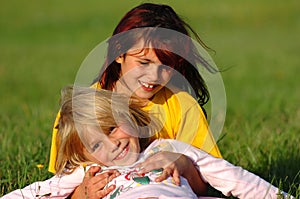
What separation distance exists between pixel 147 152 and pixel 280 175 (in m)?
1.11

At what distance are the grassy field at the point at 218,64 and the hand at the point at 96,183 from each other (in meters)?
0.60

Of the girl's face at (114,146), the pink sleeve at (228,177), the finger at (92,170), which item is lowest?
the pink sleeve at (228,177)

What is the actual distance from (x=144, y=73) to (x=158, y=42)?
7.2 inches

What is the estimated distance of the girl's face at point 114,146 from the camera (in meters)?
3.26

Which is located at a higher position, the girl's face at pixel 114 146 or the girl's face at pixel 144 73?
the girl's face at pixel 144 73

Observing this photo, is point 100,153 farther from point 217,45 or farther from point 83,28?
point 83,28

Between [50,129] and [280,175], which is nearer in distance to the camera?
[280,175]

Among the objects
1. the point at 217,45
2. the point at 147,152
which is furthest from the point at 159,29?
the point at 217,45

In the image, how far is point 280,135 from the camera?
15.9 ft

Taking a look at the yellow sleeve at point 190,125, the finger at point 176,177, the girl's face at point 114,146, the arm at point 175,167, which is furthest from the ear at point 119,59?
the finger at point 176,177

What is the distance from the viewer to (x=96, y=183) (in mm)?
3213

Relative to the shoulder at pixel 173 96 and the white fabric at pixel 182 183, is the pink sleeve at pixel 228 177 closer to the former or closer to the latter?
the white fabric at pixel 182 183

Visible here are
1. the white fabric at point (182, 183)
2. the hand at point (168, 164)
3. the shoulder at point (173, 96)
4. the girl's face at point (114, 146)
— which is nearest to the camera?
the white fabric at point (182, 183)

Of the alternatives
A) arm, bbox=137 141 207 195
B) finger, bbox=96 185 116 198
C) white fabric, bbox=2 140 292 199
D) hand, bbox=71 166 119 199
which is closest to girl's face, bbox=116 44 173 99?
white fabric, bbox=2 140 292 199
